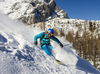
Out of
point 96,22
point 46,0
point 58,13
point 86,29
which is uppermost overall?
point 46,0

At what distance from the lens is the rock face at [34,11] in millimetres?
122312

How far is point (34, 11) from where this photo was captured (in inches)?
4968

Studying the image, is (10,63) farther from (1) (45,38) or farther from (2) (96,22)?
(2) (96,22)

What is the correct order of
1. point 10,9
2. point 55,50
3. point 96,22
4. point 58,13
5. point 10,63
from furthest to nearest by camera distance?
point 58,13 → point 10,9 → point 96,22 → point 55,50 → point 10,63

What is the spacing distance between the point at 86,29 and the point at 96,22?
12004 mm

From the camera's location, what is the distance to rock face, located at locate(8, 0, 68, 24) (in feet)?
401

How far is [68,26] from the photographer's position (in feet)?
293

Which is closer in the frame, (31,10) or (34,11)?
(34,11)

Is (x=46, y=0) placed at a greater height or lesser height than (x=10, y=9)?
greater

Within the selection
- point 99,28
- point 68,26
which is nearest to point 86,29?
point 99,28

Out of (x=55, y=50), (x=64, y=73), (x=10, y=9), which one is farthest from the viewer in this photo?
(x=10, y=9)

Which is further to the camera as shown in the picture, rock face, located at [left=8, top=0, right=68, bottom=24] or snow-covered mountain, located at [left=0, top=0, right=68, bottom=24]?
snow-covered mountain, located at [left=0, top=0, right=68, bottom=24]

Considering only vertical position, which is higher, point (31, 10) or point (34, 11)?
point (31, 10)

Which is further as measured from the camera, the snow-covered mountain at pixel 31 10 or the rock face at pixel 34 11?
the snow-covered mountain at pixel 31 10
